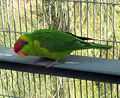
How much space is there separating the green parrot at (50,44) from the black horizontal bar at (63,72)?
0.14 m

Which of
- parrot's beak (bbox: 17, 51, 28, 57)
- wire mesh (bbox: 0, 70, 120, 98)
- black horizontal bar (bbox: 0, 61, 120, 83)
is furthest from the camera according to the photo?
wire mesh (bbox: 0, 70, 120, 98)

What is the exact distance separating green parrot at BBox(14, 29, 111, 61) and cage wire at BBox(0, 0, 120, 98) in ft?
3.09

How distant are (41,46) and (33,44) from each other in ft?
0.09

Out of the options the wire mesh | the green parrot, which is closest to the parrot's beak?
the green parrot

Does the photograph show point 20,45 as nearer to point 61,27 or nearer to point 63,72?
point 63,72

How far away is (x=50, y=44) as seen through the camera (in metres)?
1.03

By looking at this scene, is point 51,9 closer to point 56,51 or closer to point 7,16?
point 7,16

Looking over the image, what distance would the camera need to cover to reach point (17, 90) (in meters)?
2.02

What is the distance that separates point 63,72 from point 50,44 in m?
0.26

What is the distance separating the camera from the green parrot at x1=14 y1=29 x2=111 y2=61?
98cm

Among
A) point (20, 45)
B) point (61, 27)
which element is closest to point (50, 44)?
point (20, 45)

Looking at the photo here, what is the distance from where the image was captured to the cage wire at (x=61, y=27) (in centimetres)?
204

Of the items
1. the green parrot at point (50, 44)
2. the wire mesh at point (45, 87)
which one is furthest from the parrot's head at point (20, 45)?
the wire mesh at point (45, 87)

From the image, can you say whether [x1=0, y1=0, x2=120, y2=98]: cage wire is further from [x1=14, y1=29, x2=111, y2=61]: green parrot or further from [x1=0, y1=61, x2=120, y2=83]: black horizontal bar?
[x1=0, y1=61, x2=120, y2=83]: black horizontal bar
